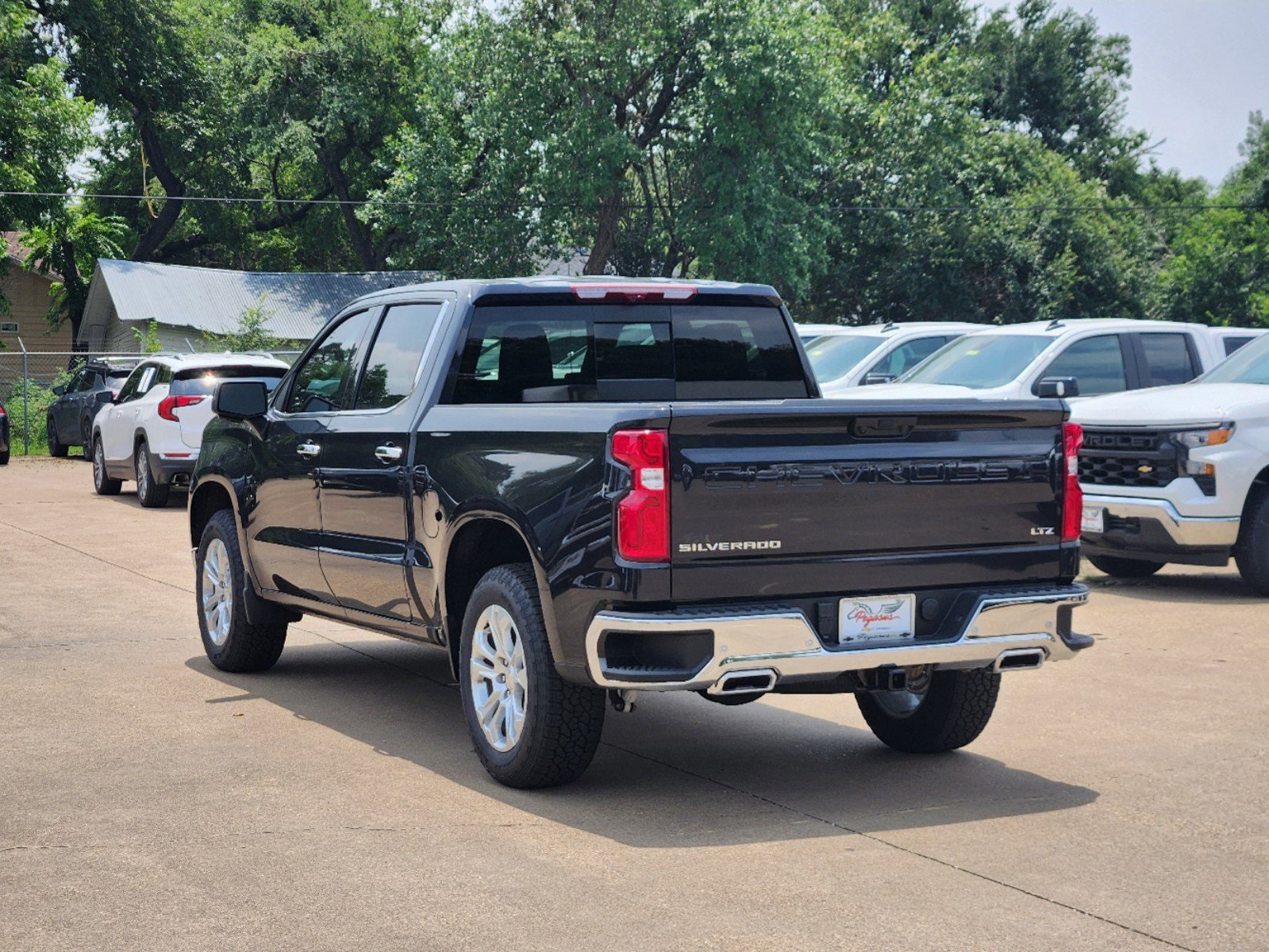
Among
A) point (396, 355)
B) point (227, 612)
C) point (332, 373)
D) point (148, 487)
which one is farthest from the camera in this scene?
point (148, 487)

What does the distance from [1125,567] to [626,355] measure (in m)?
7.33

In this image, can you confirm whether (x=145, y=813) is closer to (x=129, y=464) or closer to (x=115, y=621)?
(x=115, y=621)

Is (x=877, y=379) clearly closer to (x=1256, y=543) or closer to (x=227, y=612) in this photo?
(x=1256, y=543)

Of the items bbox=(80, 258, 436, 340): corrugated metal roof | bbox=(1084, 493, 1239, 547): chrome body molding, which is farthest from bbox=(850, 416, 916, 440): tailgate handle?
bbox=(80, 258, 436, 340): corrugated metal roof

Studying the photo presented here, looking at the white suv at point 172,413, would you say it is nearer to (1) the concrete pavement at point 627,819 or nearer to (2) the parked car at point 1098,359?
(2) the parked car at point 1098,359

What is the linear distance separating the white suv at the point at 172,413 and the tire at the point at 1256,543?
35.3 ft

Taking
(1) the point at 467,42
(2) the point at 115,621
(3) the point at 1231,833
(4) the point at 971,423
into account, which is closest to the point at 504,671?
(4) the point at 971,423

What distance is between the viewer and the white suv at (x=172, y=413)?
19.1 metres

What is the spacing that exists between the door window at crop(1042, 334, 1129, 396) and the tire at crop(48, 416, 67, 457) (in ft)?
74.3

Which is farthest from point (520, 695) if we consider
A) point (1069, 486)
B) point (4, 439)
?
point (4, 439)

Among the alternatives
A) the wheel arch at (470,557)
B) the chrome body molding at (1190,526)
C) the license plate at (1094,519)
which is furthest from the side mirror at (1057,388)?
the wheel arch at (470,557)

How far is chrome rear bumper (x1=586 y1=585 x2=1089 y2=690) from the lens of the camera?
18.3 feet

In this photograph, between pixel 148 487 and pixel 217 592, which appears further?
pixel 148 487

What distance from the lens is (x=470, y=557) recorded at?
6812 millimetres
